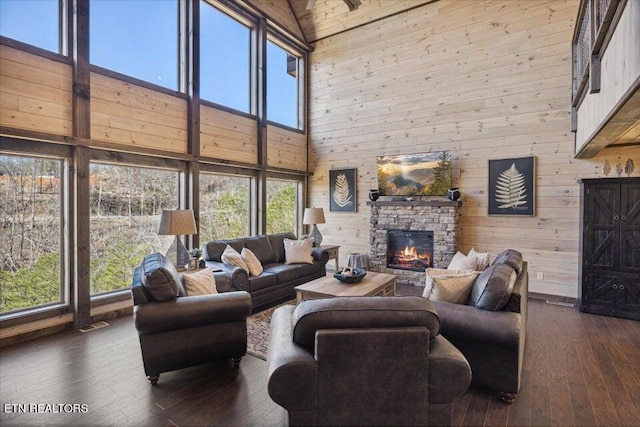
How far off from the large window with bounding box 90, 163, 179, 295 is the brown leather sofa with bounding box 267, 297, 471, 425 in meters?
3.54

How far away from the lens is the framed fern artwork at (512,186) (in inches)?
203

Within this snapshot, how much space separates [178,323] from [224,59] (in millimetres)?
4844

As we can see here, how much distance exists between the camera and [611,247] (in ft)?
13.8

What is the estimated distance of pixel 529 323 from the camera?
13.2 feet

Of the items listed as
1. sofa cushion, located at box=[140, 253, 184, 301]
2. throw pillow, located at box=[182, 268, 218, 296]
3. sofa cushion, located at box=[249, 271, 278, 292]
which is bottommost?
sofa cushion, located at box=[249, 271, 278, 292]

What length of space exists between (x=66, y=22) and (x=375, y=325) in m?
4.69

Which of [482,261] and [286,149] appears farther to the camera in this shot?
[286,149]

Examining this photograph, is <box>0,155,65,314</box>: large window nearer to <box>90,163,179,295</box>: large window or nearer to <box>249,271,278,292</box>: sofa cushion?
<box>90,163,179,295</box>: large window

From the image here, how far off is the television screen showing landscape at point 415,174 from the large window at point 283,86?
7.46ft

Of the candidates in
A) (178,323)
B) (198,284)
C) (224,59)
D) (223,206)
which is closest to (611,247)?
(198,284)

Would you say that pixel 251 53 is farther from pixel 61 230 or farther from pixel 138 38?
pixel 61 230

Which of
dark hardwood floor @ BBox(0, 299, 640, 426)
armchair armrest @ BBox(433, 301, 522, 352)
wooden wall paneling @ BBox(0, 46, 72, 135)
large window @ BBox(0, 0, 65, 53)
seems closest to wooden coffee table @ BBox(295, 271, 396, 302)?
dark hardwood floor @ BBox(0, 299, 640, 426)

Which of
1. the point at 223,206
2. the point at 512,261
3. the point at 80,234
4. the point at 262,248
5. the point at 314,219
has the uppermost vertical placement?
the point at 223,206

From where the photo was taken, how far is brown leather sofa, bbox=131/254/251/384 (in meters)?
2.52
